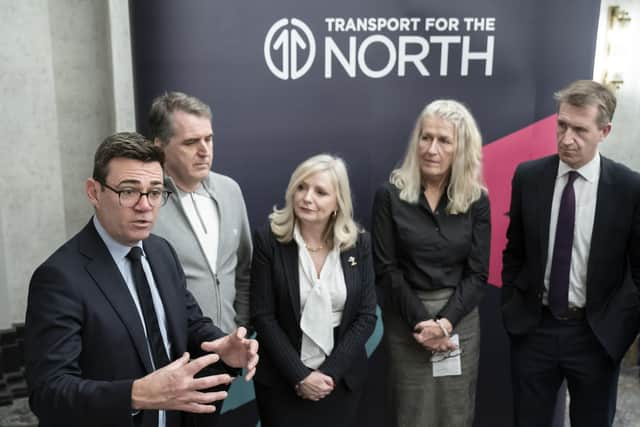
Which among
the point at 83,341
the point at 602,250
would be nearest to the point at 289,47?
the point at 602,250

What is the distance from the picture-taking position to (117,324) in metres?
1.57

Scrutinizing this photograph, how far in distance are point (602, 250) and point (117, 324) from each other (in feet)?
5.96

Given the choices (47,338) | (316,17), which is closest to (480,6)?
(316,17)

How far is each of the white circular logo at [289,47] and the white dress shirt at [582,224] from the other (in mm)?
1150

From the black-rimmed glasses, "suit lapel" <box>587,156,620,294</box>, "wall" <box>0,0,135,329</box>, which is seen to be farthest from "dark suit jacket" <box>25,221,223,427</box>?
"wall" <box>0,0,135,329</box>

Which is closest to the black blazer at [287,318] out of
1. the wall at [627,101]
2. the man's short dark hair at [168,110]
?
the man's short dark hair at [168,110]

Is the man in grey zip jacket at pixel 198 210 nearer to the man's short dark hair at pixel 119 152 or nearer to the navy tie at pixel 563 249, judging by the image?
the man's short dark hair at pixel 119 152

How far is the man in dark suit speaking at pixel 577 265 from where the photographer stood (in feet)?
8.02

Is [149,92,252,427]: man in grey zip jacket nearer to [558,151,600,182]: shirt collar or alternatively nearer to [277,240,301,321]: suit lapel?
[277,240,301,321]: suit lapel

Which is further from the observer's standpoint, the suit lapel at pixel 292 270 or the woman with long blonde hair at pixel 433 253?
the woman with long blonde hair at pixel 433 253

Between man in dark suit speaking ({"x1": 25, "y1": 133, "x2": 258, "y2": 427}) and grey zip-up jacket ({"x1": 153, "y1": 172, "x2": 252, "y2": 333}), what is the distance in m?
0.47

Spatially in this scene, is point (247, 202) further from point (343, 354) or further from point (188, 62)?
point (343, 354)

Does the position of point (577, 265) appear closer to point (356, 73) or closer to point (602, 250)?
point (602, 250)

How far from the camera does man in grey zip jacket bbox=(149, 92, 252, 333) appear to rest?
2.27 m
